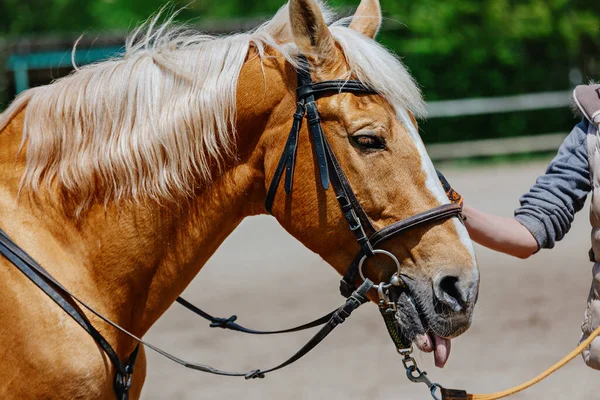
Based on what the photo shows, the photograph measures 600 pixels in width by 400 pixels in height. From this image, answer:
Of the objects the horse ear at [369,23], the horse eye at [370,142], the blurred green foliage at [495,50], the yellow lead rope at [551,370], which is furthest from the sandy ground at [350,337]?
the blurred green foliage at [495,50]

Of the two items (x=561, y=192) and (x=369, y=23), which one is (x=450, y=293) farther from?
A: (x=369, y=23)

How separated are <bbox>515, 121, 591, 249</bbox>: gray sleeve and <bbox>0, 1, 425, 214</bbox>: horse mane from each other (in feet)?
2.50

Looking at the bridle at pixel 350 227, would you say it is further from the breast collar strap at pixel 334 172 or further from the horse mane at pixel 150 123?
the horse mane at pixel 150 123

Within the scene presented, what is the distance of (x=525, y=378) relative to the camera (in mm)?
5172

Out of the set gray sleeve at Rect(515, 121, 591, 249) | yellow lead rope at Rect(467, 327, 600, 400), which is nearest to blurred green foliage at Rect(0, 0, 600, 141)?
gray sleeve at Rect(515, 121, 591, 249)

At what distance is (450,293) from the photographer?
2.43 m

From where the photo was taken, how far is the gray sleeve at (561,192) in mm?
2979

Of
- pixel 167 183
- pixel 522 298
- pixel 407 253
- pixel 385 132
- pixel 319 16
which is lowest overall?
pixel 522 298

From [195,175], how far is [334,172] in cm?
49

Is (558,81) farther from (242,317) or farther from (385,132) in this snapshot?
(385,132)

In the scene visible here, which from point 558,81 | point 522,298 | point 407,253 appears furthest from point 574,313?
point 558,81

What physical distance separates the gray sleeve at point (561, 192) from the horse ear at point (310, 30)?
1098 millimetres

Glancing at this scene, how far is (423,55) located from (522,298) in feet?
35.1

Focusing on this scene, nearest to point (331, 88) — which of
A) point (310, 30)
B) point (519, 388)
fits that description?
point (310, 30)
